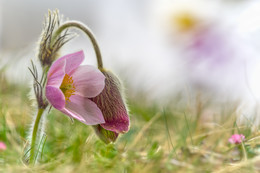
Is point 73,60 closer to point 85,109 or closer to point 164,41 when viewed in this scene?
point 85,109

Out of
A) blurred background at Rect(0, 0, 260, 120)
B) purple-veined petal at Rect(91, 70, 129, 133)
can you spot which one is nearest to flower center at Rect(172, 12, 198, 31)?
blurred background at Rect(0, 0, 260, 120)

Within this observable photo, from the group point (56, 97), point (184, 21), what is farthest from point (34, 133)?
point (184, 21)

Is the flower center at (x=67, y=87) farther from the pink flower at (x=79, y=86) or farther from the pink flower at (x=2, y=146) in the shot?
the pink flower at (x=2, y=146)

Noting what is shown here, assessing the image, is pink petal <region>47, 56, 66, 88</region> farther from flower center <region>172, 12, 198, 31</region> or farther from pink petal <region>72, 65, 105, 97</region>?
flower center <region>172, 12, 198, 31</region>

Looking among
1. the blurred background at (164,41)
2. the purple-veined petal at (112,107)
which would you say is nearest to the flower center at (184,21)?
the blurred background at (164,41)

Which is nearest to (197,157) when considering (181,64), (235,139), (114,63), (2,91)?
(235,139)

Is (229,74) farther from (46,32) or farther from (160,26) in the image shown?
(46,32)
